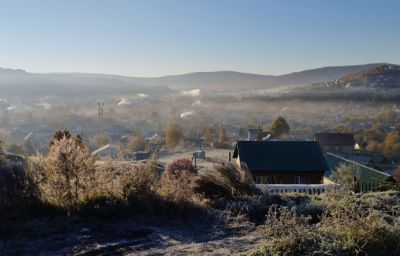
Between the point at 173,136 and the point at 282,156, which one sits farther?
the point at 173,136

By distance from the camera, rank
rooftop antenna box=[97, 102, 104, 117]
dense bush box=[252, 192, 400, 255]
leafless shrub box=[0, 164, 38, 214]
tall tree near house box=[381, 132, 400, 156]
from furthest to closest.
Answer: rooftop antenna box=[97, 102, 104, 117]
tall tree near house box=[381, 132, 400, 156]
leafless shrub box=[0, 164, 38, 214]
dense bush box=[252, 192, 400, 255]

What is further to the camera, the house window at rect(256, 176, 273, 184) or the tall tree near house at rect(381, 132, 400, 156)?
the tall tree near house at rect(381, 132, 400, 156)

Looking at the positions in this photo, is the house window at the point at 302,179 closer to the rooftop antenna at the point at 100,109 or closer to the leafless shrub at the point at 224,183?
the leafless shrub at the point at 224,183

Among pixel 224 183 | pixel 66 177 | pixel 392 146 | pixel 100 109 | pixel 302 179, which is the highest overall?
pixel 66 177

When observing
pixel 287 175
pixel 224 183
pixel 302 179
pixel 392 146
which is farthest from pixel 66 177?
pixel 392 146

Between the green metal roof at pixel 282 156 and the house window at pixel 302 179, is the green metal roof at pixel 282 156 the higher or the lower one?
the higher one

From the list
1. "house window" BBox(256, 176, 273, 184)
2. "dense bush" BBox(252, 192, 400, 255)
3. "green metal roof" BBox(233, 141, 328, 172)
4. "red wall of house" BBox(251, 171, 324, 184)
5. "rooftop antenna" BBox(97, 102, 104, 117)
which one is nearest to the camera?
"dense bush" BBox(252, 192, 400, 255)

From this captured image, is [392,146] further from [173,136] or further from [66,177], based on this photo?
[66,177]

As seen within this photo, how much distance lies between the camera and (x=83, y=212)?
26.8ft

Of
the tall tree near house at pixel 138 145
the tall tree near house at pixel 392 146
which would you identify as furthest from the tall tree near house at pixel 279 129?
the tall tree near house at pixel 138 145


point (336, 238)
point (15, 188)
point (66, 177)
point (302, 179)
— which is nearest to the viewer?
point (336, 238)

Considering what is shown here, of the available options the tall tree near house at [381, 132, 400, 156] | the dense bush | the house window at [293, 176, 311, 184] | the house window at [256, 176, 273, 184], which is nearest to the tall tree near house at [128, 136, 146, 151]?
the tall tree near house at [381, 132, 400, 156]

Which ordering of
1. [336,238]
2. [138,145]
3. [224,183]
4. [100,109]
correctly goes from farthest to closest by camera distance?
[100,109] → [138,145] → [224,183] → [336,238]

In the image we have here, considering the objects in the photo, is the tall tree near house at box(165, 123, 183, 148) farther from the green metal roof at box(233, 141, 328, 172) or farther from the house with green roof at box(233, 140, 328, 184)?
the house with green roof at box(233, 140, 328, 184)
